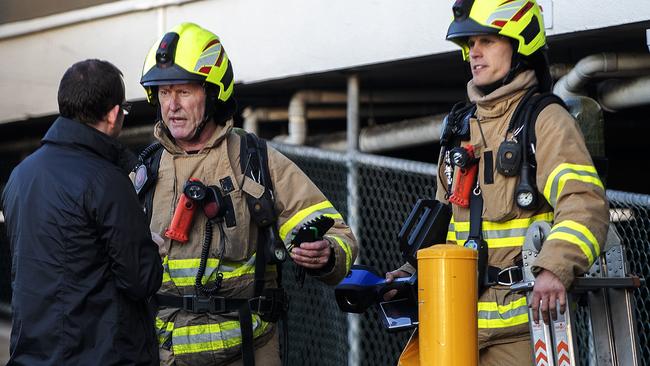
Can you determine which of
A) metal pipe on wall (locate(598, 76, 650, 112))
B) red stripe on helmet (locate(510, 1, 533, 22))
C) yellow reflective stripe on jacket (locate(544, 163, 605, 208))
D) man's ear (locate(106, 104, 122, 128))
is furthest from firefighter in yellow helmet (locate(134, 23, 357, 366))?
metal pipe on wall (locate(598, 76, 650, 112))

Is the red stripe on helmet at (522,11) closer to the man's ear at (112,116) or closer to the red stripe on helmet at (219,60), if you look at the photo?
the red stripe on helmet at (219,60)

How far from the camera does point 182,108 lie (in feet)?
17.1

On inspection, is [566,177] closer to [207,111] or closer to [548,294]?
[548,294]

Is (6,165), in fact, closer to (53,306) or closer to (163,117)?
(163,117)

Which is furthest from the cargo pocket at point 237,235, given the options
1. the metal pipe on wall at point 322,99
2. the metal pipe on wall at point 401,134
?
the metal pipe on wall at point 322,99

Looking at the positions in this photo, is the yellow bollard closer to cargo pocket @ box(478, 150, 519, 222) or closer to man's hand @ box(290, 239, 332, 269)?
cargo pocket @ box(478, 150, 519, 222)

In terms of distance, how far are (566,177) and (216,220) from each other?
5.01 ft

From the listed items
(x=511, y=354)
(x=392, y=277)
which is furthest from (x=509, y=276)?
(x=392, y=277)

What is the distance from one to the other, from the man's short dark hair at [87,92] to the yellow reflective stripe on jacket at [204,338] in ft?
3.32

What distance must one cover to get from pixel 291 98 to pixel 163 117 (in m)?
3.47

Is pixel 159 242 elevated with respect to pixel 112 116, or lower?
lower

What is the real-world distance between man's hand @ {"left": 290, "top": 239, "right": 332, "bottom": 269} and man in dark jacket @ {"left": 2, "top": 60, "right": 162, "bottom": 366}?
2.24 ft

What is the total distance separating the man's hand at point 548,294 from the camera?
4.02m

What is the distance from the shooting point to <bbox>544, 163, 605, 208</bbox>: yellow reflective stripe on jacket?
421 cm
